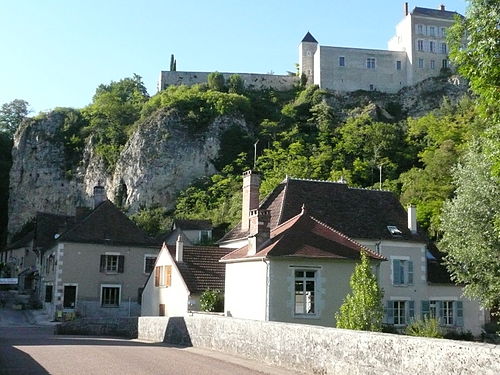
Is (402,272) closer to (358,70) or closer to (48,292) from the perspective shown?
(48,292)

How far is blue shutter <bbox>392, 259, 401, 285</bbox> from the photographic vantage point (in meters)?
27.6

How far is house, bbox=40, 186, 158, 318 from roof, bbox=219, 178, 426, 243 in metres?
7.83

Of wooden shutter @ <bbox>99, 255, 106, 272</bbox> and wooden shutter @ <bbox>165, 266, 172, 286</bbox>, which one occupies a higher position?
wooden shutter @ <bbox>99, 255, 106, 272</bbox>

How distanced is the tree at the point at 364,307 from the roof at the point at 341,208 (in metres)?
11.6

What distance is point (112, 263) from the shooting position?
3350 centimetres

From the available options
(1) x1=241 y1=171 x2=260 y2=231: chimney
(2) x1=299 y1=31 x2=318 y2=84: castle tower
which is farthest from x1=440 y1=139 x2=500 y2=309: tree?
(2) x1=299 y1=31 x2=318 y2=84: castle tower

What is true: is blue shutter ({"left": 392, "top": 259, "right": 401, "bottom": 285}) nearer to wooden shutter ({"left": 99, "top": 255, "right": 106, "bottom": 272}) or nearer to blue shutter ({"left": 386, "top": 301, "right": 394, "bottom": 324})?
blue shutter ({"left": 386, "top": 301, "right": 394, "bottom": 324})

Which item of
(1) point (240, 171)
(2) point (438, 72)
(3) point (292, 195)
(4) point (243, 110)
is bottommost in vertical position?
(3) point (292, 195)

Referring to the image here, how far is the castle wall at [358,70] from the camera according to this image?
79812 millimetres

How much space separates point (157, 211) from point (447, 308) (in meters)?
38.5

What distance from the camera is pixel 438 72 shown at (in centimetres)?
8150

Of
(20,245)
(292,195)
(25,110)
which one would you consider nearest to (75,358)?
(292,195)

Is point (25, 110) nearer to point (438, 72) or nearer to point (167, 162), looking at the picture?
point (167, 162)

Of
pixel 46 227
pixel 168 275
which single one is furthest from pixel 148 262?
pixel 46 227
